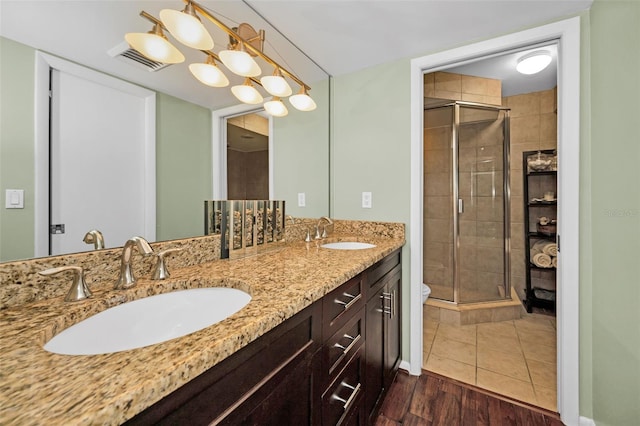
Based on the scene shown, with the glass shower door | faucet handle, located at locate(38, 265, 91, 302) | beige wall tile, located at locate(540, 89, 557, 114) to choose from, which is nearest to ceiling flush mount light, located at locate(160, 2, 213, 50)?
faucet handle, located at locate(38, 265, 91, 302)

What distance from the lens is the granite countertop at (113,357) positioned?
335 mm

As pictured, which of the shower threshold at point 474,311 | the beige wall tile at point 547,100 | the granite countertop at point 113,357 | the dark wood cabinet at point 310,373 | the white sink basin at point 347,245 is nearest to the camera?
the granite countertop at point 113,357

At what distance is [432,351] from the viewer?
205cm

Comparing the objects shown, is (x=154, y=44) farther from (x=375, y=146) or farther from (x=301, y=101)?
(x=375, y=146)

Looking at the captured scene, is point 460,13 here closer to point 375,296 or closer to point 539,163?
point 375,296

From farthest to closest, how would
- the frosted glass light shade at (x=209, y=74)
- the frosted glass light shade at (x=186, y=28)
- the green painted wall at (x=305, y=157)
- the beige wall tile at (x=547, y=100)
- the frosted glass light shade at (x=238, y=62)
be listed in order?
the beige wall tile at (x=547, y=100), the green painted wall at (x=305, y=157), the frosted glass light shade at (x=238, y=62), the frosted glass light shade at (x=209, y=74), the frosted glass light shade at (x=186, y=28)

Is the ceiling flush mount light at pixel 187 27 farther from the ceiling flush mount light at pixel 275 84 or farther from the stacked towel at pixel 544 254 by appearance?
the stacked towel at pixel 544 254

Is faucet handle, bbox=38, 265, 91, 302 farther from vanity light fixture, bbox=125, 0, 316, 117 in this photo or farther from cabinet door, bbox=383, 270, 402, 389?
cabinet door, bbox=383, 270, 402, 389

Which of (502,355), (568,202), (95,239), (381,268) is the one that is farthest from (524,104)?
(95,239)

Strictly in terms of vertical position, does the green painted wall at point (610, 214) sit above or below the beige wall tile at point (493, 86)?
below

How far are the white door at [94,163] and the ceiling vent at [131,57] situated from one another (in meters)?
0.10

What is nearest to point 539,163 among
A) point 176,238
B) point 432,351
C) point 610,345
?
point 610,345

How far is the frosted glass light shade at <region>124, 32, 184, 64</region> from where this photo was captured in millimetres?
851

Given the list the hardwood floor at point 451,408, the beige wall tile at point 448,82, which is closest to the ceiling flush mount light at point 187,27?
the hardwood floor at point 451,408
